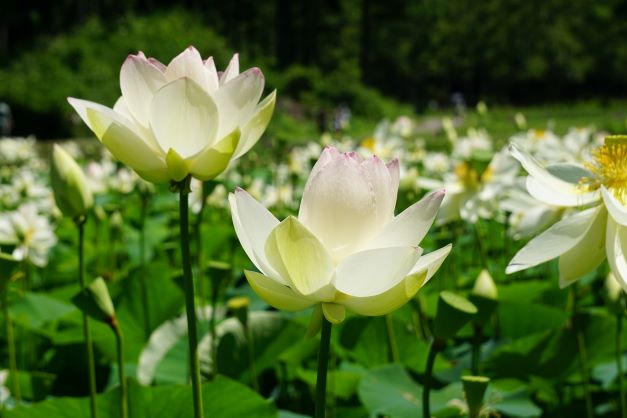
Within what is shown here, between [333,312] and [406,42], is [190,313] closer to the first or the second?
[333,312]

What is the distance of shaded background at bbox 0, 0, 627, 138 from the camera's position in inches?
698

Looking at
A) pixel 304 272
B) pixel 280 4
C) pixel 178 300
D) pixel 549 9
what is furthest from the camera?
pixel 549 9

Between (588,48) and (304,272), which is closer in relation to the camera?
(304,272)

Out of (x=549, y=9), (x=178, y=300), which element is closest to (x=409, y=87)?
(x=549, y=9)

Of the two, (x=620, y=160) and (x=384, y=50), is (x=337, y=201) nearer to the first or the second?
(x=620, y=160)

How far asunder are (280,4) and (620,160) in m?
18.6

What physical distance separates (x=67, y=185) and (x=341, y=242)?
0.35 meters

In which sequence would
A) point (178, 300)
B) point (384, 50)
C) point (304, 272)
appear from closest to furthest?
point (304, 272)
point (178, 300)
point (384, 50)

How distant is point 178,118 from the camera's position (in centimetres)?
57

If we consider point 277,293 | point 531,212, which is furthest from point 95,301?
point 531,212

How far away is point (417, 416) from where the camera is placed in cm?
86

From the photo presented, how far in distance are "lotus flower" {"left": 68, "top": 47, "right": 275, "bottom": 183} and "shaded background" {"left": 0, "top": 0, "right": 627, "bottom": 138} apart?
43.5 feet

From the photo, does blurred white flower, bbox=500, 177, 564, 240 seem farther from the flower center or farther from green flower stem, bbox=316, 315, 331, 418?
green flower stem, bbox=316, 315, 331, 418

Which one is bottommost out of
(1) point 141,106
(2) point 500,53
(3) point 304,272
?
(3) point 304,272
